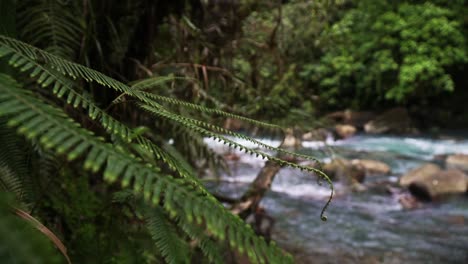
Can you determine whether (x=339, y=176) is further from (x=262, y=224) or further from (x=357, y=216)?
(x=262, y=224)

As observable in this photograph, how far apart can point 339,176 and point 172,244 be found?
5.90 meters

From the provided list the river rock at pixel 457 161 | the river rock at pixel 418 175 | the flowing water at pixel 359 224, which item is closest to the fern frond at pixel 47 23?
the flowing water at pixel 359 224

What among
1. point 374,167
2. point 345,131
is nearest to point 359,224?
point 374,167

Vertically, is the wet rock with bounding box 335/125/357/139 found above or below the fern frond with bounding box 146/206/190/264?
above

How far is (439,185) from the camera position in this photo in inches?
216

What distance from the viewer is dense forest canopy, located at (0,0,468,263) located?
1.09 ft

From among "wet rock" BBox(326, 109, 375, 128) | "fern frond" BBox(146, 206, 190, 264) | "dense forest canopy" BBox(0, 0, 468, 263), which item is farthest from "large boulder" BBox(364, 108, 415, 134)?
"fern frond" BBox(146, 206, 190, 264)

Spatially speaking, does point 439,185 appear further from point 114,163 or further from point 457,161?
point 114,163

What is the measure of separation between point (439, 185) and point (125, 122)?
17.5 feet

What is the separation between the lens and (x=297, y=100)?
4.10 meters

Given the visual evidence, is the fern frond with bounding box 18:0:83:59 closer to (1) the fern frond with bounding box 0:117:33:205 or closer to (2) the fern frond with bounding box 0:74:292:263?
(1) the fern frond with bounding box 0:117:33:205

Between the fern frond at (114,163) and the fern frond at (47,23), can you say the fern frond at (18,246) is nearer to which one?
the fern frond at (114,163)

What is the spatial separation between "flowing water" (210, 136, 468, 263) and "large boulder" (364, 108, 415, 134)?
406cm

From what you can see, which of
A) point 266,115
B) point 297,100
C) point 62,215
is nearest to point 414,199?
point 297,100
